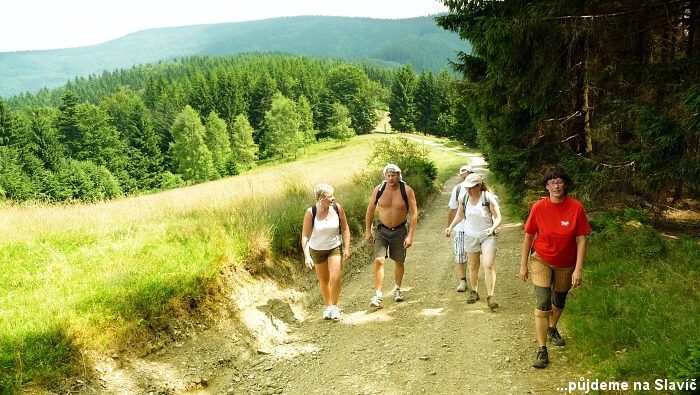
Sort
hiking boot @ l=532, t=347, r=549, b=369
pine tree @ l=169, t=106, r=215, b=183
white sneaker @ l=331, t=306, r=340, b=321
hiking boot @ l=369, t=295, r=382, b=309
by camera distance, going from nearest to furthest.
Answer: hiking boot @ l=532, t=347, r=549, b=369, white sneaker @ l=331, t=306, r=340, b=321, hiking boot @ l=369, t=295, r=382, b=309, pine tree @ l=169, t=106, r=215, b=183

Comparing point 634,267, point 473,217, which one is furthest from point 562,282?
point 634,267

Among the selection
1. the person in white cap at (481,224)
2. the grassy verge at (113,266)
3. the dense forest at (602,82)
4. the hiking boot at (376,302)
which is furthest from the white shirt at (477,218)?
the grassy verge at (113,266)

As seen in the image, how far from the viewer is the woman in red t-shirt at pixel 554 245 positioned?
470 centimetres

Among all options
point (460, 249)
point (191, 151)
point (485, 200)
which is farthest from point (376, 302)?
point (191, 151)

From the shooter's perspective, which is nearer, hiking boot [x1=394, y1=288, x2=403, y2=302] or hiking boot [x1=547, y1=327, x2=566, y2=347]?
hiking boot [x1=547, y1=327, x2=566, y2=347]

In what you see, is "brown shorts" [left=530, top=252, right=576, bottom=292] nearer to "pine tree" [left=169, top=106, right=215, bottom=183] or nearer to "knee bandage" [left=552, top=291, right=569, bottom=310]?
"knee bandage" [left=552, top=291, right=569, bottom=310]

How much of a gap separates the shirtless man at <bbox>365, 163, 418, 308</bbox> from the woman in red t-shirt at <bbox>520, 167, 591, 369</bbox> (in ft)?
8.04

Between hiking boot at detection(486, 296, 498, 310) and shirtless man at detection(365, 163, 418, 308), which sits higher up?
shirtless man at detection(365, 163, 418, 308)

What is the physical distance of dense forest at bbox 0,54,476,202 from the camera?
196 ft

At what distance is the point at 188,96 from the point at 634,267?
328ft

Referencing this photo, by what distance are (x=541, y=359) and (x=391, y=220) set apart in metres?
3.22

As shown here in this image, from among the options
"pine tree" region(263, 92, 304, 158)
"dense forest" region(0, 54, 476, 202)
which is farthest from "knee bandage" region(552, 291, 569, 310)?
"pine tree" region(263, 92, 304, 158)

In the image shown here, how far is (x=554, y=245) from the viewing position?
480 centimetres

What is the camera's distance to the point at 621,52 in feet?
30.0
